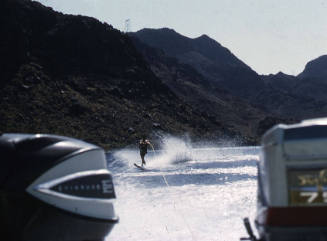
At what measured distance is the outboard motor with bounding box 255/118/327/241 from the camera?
14.0 feet

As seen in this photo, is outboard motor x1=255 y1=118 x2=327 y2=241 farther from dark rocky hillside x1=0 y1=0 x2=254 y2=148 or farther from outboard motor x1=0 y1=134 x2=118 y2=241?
dark rocky hillside x1=0 y1=0 x2=254 y2=148

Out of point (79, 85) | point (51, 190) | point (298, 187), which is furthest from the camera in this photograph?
point (79, 85)

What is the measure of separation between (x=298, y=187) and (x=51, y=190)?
215 cm

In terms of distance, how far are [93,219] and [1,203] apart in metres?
0.92

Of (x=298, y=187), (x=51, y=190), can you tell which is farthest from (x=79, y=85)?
(x=298, y=187)

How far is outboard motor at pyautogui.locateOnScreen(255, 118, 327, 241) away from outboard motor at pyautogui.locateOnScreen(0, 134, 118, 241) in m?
1.69

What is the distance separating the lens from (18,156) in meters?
4.63

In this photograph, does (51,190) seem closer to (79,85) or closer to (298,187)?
(298,187)

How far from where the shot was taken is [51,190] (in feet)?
15.2

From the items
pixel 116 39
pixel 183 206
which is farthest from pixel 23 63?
pixel 183 206

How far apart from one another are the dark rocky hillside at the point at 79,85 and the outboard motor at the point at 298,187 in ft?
377

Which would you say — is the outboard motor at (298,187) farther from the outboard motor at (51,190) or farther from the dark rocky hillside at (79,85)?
the dark rocky hillside at (79,85)

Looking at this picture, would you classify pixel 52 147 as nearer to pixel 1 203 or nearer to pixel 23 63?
pixel 1 203

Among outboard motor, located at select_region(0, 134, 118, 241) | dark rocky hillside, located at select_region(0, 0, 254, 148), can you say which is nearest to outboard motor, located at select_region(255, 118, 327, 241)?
outboard motor, located at select_region(0, 134, 118, 241)
